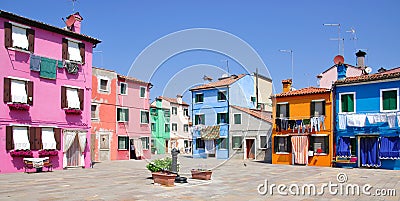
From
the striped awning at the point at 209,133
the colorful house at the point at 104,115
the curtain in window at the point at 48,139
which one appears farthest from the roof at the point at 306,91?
the curtain in window at the point at 48,139

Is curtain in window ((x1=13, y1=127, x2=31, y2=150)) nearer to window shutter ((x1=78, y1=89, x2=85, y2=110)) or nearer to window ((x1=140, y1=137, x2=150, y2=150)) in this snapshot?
window shutter ((x1=78, y1=89, x2=85, y2=110))

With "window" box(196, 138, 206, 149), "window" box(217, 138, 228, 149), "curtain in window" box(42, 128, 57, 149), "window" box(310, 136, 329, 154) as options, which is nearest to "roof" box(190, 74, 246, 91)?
"window" box(196, 138, 206, 149)

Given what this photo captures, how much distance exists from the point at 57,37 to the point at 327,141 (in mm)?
20161

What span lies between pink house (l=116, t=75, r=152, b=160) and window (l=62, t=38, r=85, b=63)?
33.5 feet

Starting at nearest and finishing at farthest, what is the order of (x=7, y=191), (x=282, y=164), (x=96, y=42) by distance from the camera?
1. (x=7, y=191)
2. (x=96, y=42)
3. (x=282, y=164)

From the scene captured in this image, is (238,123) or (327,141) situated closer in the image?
(327,141)

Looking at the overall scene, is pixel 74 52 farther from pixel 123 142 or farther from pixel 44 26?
pixel 123 142

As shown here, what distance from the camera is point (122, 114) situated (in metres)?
36.4

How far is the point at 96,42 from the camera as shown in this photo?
26984mm

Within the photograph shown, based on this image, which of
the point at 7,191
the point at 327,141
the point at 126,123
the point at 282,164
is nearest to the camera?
the point at 7,191

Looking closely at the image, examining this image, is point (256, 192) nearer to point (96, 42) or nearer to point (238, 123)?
point (96, 42)

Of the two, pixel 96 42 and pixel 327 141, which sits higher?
pixel 96 42

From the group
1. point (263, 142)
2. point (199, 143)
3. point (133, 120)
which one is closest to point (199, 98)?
point (199, 143)

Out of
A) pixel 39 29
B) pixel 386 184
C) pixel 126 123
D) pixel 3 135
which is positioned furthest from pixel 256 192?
pixel 126 123
